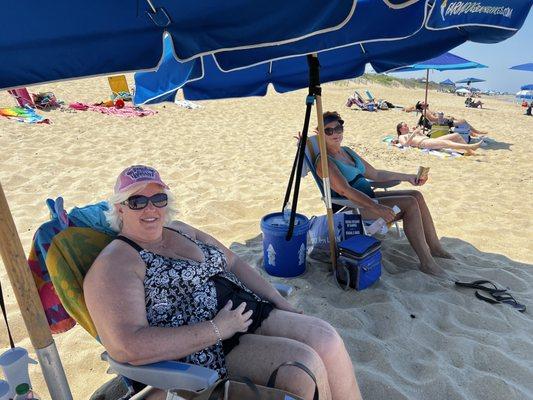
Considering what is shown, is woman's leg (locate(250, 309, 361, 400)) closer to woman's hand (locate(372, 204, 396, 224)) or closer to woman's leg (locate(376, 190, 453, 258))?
woman's hand (locate(372, 204, 396, 224))

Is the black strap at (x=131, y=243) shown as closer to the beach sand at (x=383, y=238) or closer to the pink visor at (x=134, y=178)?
the pink visor at (x=134, y=178)

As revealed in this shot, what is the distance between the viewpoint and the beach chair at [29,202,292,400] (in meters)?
1.57

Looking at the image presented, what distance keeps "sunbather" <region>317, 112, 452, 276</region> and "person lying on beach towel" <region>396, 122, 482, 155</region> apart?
16.8 feet

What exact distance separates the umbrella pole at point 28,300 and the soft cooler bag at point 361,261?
6.91 ft

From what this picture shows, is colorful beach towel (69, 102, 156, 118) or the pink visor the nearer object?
the pink visor

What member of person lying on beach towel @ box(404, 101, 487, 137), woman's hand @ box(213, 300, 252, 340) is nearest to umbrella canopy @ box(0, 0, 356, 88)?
woman's hand @ box(213, 300, 252, 340)

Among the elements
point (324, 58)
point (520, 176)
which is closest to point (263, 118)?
point (520, 176)

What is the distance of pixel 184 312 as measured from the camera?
6.03ft

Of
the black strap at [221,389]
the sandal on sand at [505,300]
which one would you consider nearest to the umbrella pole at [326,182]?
the sandal on sand at [505,300]

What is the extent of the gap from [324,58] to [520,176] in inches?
183

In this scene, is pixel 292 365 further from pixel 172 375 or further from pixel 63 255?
pixel 63 255

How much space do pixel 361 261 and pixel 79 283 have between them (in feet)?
6.66

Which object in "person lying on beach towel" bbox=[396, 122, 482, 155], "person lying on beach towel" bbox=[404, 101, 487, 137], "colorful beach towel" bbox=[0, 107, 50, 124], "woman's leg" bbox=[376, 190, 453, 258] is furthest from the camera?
"colorful beach towel" bbox=[0, 107, 50, 124]

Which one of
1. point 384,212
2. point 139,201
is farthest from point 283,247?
point 139,201
